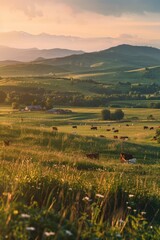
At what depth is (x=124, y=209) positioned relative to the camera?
11055 mm

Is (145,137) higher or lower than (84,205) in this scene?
lower

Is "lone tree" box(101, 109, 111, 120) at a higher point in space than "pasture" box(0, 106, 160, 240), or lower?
lower

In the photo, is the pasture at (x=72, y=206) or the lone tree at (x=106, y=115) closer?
the pasture at (x=72, y=206)

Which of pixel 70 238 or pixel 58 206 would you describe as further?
pixel 58 206

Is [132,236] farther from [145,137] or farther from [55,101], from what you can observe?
[55,101]

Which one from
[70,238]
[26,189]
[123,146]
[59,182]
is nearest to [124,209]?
[59,182]

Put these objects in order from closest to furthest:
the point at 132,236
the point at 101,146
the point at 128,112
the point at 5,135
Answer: the point at 132,236 < the point at 5,135 < the point at 101,146 < the point at 128,112

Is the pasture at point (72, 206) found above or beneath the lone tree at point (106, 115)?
above

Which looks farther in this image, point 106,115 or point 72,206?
point 106,115

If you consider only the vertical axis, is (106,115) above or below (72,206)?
below

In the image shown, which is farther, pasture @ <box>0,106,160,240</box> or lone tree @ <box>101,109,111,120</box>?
lone tree @ <box>101,109,111,120</box>

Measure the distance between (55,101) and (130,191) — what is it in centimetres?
17150

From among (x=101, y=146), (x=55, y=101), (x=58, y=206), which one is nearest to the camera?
(x=58, y=206)

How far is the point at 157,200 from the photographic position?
1173cm
